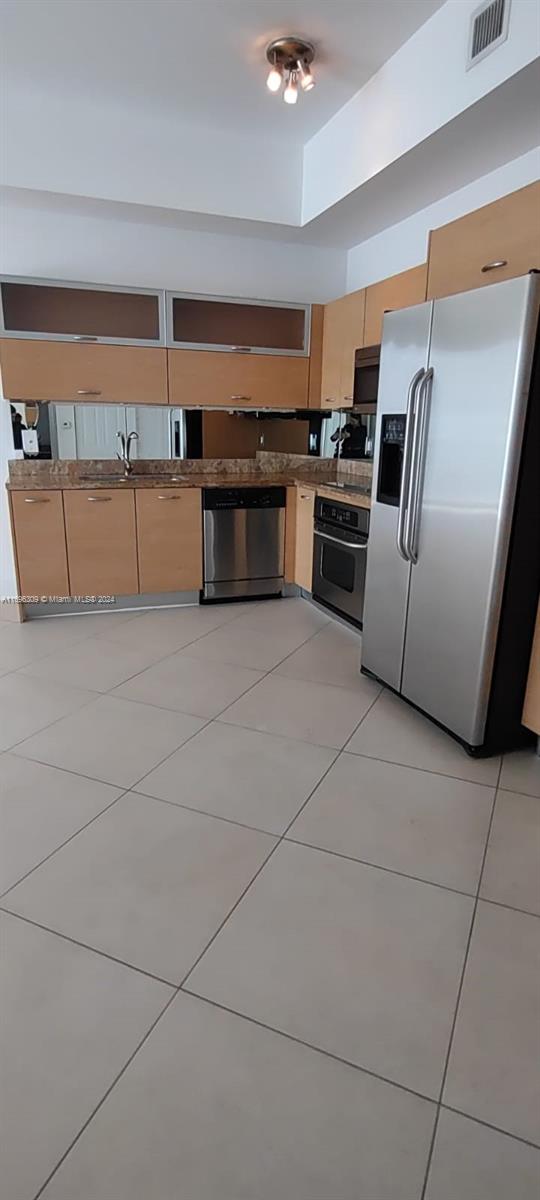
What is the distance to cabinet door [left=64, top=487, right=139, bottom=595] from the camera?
3.73 metres

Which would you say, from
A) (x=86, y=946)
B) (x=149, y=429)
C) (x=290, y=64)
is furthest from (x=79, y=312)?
(x=86, y=946)

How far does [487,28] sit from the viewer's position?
2193 millimetres

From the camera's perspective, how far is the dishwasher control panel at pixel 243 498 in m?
3.97

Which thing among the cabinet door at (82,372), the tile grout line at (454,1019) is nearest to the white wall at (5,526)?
the cabinet door at (82,372)

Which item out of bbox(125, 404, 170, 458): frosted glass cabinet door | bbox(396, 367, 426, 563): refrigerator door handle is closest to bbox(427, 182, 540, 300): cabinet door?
bbox(396, 367, 426, 563): refrigerator door handle

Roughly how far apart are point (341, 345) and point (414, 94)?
1.54 m

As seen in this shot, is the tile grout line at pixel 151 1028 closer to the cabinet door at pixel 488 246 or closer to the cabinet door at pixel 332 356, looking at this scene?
the cabinet door at pixel 488 246

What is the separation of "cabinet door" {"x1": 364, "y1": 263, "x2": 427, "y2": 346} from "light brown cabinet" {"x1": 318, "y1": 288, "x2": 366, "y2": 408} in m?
0.09

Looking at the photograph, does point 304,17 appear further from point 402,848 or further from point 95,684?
point 402,848

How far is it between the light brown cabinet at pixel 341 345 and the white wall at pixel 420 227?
29cm

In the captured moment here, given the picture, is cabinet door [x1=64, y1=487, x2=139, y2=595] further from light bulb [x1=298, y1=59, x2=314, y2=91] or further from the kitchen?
light bulb [x1=298, y1=59, x2=314, y2=91]

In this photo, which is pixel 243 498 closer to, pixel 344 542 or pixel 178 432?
pixel 178 432

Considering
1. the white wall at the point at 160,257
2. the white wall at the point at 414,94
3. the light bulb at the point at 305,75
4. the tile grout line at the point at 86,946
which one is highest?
the light bulb at the point at 305,75

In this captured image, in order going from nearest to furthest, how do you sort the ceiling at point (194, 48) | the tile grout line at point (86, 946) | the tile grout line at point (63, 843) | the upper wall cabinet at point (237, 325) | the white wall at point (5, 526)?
the tile grout line at point (86, 946) < the tile grout line at point (63, 843) < the ceiling at point (194, 48) < the white wall at point (5, 526) < the upper wall cabinet at point (237, 325)
